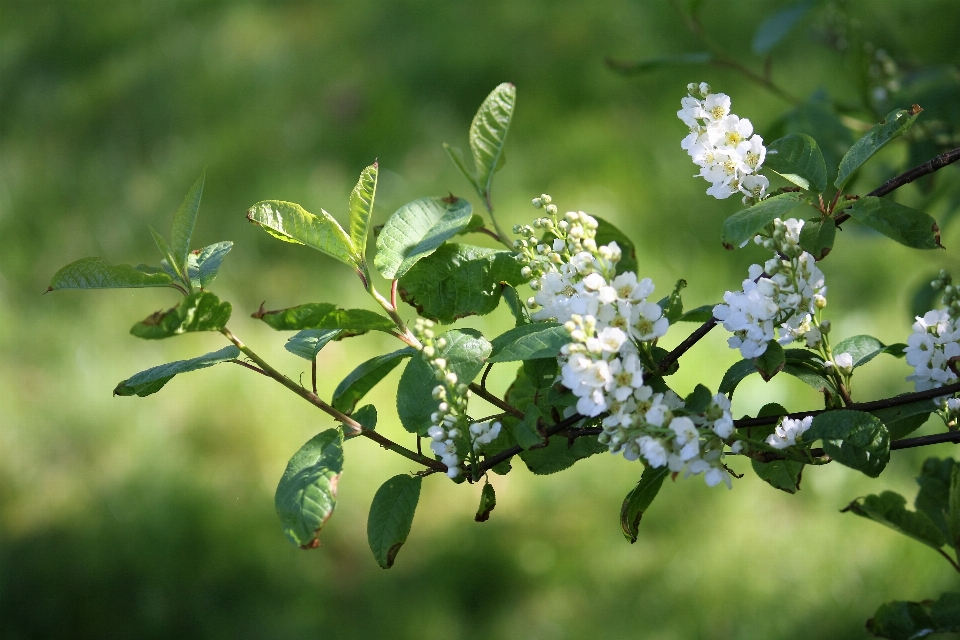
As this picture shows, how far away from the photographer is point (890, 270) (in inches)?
108

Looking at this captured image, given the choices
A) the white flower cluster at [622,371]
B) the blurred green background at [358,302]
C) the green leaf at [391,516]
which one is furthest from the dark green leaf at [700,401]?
the blurred green background at [358,302]

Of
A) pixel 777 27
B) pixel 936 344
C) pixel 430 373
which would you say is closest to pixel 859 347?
pixel 936 344

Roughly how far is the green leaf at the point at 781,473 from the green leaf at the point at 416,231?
14.1 inches

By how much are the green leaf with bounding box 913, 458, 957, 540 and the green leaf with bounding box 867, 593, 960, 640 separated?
0.11m

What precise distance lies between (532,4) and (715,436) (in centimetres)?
319

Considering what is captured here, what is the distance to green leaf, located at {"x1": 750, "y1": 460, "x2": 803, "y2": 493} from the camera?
2.77ft

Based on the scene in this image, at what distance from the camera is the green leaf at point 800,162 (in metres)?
0.79

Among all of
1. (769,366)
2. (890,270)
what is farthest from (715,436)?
(890,270)

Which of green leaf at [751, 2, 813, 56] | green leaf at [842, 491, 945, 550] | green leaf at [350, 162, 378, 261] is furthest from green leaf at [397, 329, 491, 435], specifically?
green leaf at [751, 2, 813, 56]

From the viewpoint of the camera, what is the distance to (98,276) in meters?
0.77

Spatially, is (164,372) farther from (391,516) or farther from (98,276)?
(391,516)

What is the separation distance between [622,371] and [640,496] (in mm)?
188

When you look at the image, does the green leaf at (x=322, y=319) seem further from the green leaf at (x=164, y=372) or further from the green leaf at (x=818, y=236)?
the green leaf at (x=818, y=236)

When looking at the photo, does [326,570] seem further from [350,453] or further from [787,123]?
[787,123]
